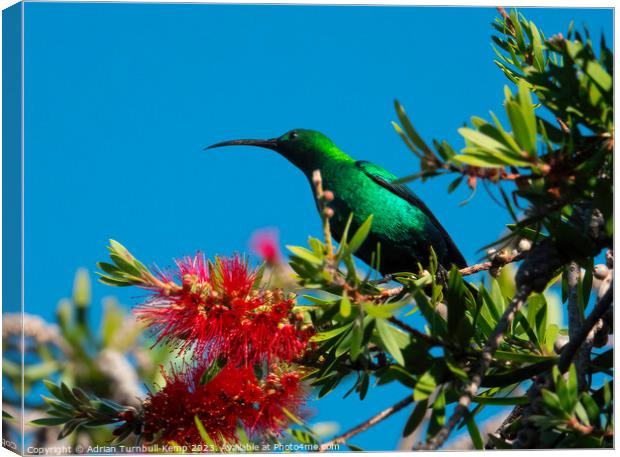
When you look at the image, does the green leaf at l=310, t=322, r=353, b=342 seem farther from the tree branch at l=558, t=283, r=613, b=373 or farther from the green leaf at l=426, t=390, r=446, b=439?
the tree branch at l=558, t=283, r=613, b=373

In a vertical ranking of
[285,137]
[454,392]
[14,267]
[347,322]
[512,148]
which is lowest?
[454,392]

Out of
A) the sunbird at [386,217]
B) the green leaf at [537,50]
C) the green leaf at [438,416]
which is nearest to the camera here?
the green leaf at [438,416]

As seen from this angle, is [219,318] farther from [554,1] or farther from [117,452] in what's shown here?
[554,1]

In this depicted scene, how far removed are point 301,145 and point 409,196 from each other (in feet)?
1.65

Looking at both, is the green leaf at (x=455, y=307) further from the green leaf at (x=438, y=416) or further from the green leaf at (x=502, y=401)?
the green leaf at (x=502, y=401)

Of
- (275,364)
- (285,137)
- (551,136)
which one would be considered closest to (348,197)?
(285,137)

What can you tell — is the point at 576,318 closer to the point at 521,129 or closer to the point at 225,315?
the point at 521,129

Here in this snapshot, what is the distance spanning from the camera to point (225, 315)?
1.62 m

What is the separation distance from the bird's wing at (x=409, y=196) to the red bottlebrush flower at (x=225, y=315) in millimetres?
1199

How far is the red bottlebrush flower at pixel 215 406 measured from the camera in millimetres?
1675

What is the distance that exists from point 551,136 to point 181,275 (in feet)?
2.25

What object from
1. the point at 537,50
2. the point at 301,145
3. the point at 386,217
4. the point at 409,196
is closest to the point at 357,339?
the point at 537,50

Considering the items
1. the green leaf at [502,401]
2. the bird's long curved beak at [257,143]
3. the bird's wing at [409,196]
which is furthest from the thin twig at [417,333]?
the bird's long curved beak at [257,143]

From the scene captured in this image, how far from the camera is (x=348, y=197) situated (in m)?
2.81
